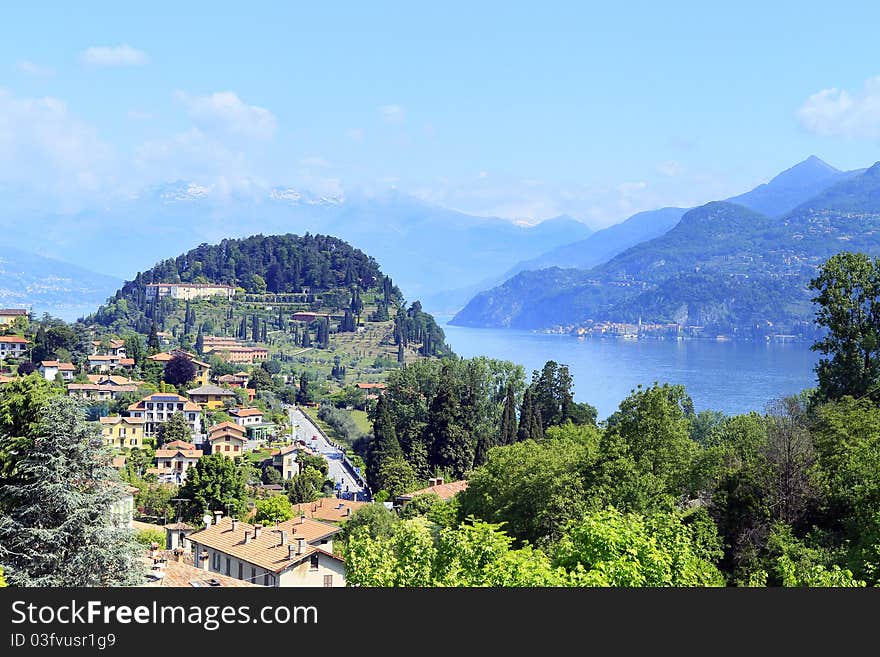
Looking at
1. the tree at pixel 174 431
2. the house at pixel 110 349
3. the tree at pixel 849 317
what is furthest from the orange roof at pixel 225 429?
the tree at pixel 849 317

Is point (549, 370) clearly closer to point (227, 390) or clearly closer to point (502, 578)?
point (227, 390)

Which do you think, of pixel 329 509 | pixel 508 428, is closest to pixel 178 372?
pixel 508 428

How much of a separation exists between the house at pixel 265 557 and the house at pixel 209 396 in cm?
3369

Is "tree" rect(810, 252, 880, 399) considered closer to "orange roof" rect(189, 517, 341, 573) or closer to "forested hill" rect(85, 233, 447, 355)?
"orange roof" rect(189, 517, 341, 573)

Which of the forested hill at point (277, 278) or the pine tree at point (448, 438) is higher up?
the forested hill at point (277, 278)

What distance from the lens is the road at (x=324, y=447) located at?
4096 centimetres

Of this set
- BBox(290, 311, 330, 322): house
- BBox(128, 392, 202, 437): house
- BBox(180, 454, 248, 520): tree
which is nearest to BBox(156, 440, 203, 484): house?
BBox(128, 392, 202, 437): house

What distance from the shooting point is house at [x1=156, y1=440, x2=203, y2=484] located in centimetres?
3944

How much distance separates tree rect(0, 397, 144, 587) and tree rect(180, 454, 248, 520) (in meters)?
19.4

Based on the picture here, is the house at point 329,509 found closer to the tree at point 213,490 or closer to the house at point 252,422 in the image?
the tree at point 213,490

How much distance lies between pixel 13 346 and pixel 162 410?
14028mm

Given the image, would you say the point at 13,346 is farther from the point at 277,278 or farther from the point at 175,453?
the point at 277,278

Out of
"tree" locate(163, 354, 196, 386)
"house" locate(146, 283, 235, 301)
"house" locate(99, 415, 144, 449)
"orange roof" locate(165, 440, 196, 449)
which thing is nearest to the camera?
"orange roof" locate(165, 440, 196, 449)

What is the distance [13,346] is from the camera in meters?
57.6
